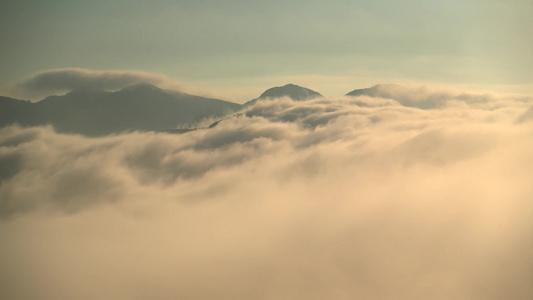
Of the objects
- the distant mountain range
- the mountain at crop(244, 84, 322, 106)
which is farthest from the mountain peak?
the distant mountain range

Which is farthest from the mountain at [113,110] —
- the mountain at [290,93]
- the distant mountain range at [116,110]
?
the mountain at [290,93]

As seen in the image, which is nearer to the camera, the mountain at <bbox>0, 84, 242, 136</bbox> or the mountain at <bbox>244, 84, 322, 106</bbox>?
the mountain at <bbox>0, 84, 242, 136</bbox>

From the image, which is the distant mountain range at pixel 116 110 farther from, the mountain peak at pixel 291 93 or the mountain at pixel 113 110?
the mountain peak at pixel 291 93

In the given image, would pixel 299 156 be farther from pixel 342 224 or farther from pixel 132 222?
pixel 132 222

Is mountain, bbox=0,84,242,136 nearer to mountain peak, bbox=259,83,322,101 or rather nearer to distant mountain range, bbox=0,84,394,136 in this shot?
distant mountain range, bbox=0,84,394,136

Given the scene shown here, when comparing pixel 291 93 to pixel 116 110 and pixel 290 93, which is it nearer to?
pixel 290 93

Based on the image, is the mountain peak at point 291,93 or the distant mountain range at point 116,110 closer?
the distant mountain range at point 116,110
